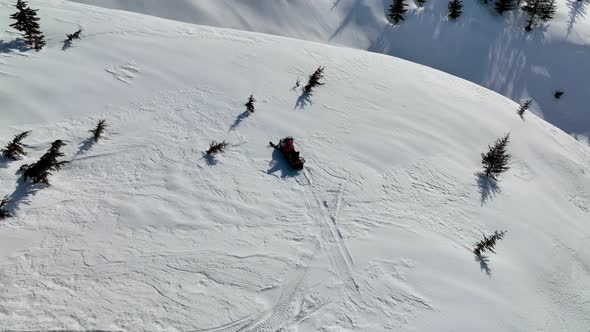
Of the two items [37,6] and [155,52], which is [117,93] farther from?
[37,6]

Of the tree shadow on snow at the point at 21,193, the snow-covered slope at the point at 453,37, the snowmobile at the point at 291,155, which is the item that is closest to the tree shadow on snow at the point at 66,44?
the tree shadow on snow at the point at 21,193

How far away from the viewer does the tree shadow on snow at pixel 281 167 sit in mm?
11266

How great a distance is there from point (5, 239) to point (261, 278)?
5802 mm

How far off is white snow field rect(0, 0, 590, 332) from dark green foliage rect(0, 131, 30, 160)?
0.19m

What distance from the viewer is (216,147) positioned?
441 inches

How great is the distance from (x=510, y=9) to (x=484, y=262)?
25.4m

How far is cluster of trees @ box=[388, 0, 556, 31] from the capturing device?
2569 cm

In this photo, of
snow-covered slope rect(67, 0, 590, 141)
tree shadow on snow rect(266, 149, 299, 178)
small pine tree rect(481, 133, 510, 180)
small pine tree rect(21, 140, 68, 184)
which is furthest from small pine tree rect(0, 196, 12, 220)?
snow-covered slope rect(67, 0, 590, 141)

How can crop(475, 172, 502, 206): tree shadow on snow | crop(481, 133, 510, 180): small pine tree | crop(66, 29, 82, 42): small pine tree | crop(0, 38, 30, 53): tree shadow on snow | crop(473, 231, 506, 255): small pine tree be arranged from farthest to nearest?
1. crop(66, 29, 82, 42): small pine tree
2. crop(0, 38, 30, 53): tree shadow on snow
3. crop(481, 133, 510, 180): small pine tree
4. crop(475, 172, 502, 206): tree shadow on snow
5. crop(473, 231, 506, 255): small pine tree

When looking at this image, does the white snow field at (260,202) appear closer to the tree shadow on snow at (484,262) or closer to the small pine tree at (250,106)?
the tree shadow on snow at (484,262)

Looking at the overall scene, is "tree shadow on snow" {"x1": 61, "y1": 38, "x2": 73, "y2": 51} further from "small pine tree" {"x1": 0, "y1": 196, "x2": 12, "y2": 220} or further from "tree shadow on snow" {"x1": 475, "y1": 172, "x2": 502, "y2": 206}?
"tree shadow on snow" {"x1": 475, "y1": 172, "x2": 502, "y2": 206}

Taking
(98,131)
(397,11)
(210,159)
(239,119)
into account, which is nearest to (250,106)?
(239,119)

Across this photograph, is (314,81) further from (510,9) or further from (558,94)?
(510,9)

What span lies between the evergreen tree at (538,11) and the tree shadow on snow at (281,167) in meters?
26.0
